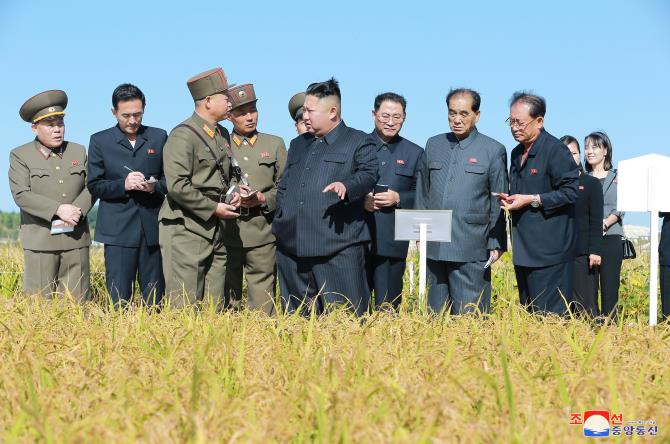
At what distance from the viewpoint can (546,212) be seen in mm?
5695

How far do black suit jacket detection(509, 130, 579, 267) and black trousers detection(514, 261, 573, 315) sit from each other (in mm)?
84

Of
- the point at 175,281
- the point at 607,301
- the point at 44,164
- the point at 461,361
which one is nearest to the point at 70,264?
the point at 44,164

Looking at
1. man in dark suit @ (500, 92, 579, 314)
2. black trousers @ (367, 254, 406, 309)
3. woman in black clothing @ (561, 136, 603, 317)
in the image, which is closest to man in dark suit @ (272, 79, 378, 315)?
black trousers @ (367, 254, 406, 309)

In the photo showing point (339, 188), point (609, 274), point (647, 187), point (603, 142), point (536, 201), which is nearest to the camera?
point (339, 188)

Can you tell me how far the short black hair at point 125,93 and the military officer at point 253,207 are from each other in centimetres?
75

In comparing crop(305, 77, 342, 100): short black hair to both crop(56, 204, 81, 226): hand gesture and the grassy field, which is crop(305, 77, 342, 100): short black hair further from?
crop(56, 204, 81, 226): hand gesture

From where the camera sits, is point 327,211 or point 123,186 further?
point 123,186

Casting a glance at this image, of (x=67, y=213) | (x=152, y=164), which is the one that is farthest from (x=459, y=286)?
(x=67, y=213)

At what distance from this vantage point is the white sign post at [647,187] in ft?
21.5

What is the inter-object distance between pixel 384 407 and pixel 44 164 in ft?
14.8

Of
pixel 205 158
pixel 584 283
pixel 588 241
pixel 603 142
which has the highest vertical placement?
pixel 603 142

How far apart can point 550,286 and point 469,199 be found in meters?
0.78

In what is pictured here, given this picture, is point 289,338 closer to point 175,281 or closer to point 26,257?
point 175,281

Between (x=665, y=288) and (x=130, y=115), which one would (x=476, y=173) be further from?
(x=130, y=115)
